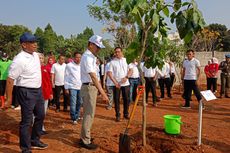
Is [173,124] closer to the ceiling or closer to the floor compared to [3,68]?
closer to the floor

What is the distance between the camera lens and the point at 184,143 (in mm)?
5141

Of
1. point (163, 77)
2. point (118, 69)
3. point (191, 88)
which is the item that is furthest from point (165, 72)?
point (118, 69)

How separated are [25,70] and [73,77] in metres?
2.72

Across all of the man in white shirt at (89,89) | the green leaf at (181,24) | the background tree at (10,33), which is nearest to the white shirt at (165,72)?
the man in white shirt at (89,89)

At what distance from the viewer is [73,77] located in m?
7.14

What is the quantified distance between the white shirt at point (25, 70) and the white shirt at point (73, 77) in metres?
2.45

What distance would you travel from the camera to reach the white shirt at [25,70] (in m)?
4.35

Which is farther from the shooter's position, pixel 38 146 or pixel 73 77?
pixel 73 77

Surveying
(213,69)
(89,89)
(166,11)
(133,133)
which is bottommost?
(133,133)

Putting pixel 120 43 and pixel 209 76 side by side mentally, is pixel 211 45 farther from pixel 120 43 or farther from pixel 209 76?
pixel 209 76

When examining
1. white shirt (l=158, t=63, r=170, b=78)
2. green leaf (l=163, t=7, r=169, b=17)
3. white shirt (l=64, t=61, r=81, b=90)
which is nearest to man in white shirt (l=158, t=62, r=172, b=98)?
white shirt (l=158, t=63, r=170, b=78)

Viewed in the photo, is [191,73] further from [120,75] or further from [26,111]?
[26,111]

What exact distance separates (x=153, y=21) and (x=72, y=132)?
3110mm

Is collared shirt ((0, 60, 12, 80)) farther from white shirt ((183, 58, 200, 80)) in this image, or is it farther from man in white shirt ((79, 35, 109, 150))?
white shirt ((183, 58, 200, 80))
